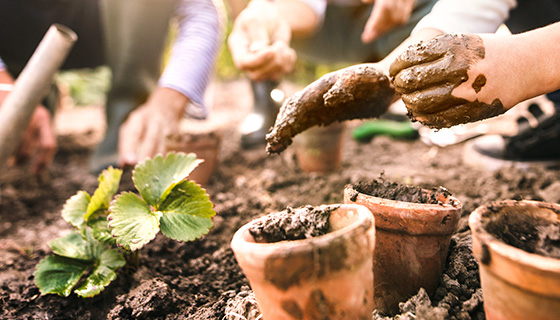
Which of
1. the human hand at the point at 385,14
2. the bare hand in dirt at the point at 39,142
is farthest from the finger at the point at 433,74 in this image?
the bare hand in dirt at the point at 39,142

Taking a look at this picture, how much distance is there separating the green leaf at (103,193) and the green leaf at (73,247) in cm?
10

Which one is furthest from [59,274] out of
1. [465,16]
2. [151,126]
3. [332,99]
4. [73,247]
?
[465,16]

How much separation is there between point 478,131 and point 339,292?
7.85 ft

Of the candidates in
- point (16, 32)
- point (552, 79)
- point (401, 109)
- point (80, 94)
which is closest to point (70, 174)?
point (16, 32)

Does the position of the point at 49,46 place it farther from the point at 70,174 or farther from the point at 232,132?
the point at 232,132

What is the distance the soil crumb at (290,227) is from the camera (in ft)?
2.82

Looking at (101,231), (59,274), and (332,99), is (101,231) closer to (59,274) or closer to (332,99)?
(59,274)

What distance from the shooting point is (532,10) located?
163 cm

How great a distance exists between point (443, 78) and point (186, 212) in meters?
0.83

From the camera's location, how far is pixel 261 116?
3.04 m

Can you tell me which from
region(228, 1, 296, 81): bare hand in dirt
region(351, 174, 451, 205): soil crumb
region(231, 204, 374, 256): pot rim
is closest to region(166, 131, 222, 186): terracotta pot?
region(228, 1, 296, 81): bare hand in dirt

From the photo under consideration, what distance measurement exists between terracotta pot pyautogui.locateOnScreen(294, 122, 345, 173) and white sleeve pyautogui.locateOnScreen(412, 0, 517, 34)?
2.66 feet

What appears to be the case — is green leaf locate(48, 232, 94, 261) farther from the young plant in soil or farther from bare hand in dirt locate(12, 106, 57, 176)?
bare hand in dirt locate(12, 106, 57, 176)

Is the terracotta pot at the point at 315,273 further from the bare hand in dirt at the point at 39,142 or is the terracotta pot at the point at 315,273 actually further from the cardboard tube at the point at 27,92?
the bare hand in dirt at the point at 39,142
